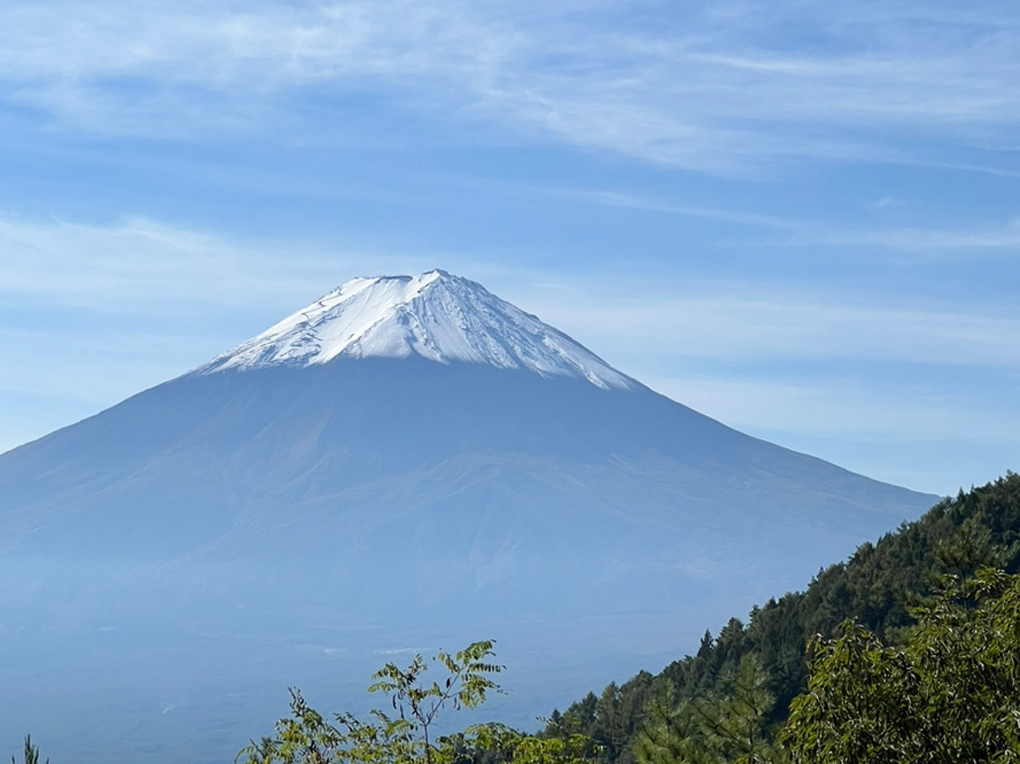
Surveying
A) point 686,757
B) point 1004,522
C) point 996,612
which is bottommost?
point 686,757

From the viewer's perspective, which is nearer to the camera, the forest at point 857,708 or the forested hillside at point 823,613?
the forest at point 857,708

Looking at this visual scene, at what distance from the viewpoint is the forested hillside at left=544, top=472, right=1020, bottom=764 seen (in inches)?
1713

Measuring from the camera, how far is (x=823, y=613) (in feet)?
152

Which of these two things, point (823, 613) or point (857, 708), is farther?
point (823, 613)

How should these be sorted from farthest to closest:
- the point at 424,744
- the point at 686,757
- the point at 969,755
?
the point at 686,757 → the point at 424,744 → the point at 969,755

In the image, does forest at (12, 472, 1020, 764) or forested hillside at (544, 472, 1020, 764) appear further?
forested hillside at (544, 472, 1020, 764)

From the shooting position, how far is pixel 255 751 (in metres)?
15.4

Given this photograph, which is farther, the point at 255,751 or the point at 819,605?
the point at 819,605

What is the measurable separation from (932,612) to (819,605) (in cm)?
3412

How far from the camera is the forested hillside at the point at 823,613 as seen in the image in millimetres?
43500

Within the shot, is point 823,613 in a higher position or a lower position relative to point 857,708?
higher

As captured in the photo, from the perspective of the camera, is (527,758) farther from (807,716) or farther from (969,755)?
(969,755)

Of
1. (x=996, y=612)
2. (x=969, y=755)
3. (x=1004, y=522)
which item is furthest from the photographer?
(x=1004, y=522)

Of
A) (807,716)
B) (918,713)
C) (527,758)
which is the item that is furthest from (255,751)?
(918,713)
